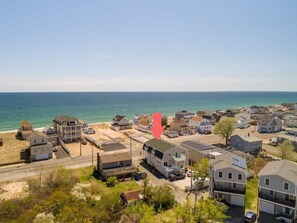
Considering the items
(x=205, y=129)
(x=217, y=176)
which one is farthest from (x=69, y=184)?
(x=205, y=129)

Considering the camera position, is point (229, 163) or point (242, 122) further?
point (242, 122)

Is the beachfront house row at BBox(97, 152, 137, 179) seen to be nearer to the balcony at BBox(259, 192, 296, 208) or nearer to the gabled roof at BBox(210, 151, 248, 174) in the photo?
the gabled roof at BBox(210, 151, 248, 174)

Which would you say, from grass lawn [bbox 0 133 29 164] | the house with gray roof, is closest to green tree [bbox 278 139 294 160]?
the house with gray roof

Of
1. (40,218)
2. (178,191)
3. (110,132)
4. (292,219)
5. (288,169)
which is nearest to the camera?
(40,218)

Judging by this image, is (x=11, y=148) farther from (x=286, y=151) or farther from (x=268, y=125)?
(x=268, y=125)

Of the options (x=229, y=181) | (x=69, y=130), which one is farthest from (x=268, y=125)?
(x=69, y=130)

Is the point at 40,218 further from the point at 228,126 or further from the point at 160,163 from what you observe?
the point at 228,126
